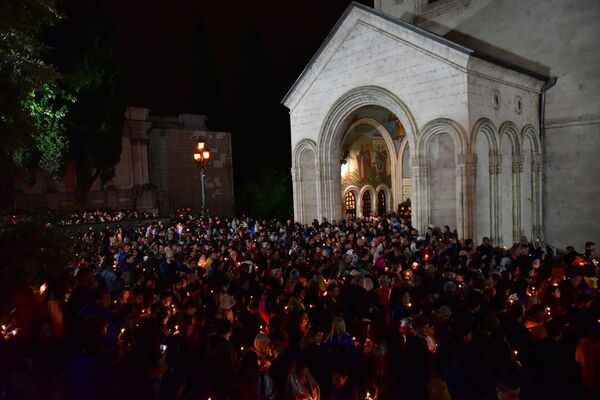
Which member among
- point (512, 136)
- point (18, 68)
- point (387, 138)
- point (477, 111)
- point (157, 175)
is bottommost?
point (157, 175)

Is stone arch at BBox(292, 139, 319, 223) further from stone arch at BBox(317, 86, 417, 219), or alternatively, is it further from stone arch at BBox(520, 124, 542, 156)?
stone arch at BBox(520, 124, 542, 156)

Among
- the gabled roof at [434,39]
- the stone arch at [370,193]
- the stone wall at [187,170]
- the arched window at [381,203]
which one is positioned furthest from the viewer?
the stone wall at [187,170]

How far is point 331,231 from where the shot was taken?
49.8 ft

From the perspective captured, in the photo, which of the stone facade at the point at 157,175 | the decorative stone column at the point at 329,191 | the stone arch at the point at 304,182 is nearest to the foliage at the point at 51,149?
the stone facade at the point at 157,175

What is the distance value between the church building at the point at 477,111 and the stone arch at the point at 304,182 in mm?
53

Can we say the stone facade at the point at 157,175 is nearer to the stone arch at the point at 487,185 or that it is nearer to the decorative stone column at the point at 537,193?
the stone arch at the point at 487,185

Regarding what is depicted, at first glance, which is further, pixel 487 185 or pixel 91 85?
pixel 91 85

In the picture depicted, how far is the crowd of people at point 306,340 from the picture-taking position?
14.0 feet

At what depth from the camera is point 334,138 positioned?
19.2 m

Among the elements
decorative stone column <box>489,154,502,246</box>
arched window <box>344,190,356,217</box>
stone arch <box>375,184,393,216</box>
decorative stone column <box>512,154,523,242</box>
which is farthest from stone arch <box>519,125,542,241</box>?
arched window <box>344,190,356,217</box>

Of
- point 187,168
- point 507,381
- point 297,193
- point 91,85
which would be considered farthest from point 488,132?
point 187,168

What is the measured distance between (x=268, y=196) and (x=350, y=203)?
6654mm

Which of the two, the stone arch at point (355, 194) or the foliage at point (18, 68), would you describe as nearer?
the foliage at point (18, 68)

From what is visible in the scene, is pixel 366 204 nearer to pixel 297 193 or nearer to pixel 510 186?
pixel 297 193
